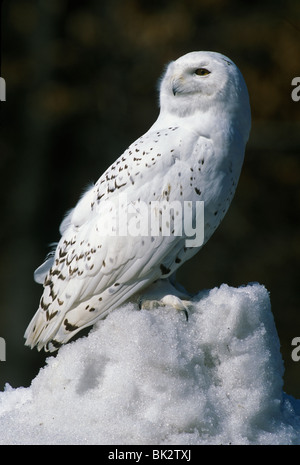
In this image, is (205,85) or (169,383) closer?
(169,383)

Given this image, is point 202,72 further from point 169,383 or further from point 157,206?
point 169,383

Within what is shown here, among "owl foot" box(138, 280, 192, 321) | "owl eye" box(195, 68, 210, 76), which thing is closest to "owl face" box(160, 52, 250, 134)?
"owl eye" box(195, 68, 210, 76)

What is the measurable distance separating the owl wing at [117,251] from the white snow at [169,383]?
0.06 metres

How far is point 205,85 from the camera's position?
5.36 ft

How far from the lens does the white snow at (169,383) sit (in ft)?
4.61

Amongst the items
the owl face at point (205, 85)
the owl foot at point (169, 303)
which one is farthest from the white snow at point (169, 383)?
the owl face at point (205, 85)

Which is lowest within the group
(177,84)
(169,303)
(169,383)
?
(169,383)

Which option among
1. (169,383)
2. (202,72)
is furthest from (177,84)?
(169,383)

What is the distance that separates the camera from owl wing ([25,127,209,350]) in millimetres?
1551

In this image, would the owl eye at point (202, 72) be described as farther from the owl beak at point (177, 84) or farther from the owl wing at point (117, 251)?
the owl wing at point (117, 251)

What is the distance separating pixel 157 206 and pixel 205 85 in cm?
32

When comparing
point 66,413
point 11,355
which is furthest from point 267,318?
point 11,355

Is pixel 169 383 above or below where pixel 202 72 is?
below

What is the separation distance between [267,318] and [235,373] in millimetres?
163
